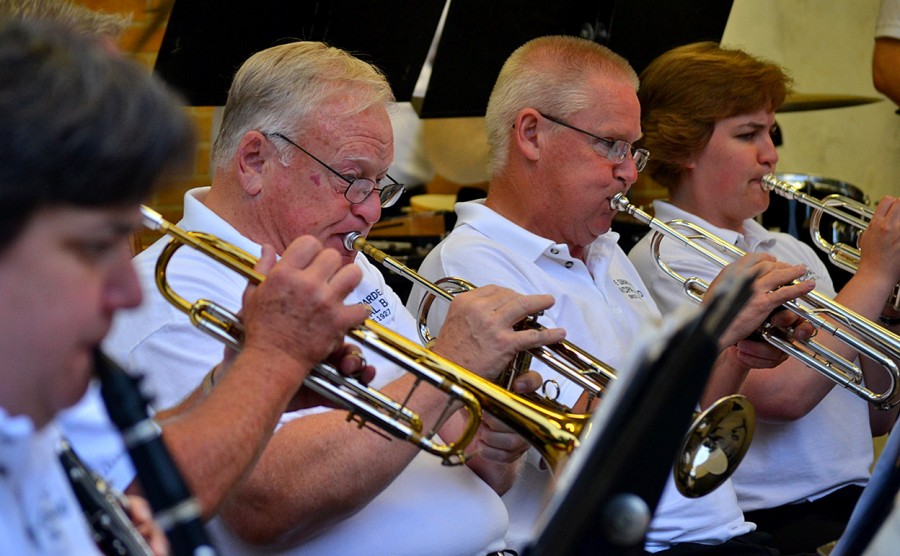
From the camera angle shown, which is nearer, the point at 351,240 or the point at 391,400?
the point at 391,400

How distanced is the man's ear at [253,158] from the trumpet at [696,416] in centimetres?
19

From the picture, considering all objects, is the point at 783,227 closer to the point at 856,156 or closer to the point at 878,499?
the point at 856,156

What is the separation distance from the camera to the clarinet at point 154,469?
112 cm

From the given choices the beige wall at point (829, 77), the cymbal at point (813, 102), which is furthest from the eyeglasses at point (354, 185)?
the beige wall at point (829, 77)

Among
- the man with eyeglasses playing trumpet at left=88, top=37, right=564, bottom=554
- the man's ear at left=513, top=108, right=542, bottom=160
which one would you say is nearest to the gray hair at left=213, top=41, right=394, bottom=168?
the man with eyeglasses playing trumpet at left=88, top=37, right=564, bottom=554

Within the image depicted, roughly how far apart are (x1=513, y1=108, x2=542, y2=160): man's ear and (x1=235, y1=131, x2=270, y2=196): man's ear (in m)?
0.71

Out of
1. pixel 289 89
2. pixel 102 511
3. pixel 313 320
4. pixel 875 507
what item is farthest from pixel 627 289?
pixel 102 511

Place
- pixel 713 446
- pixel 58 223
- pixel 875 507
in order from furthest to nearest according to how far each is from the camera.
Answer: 1. pixel 713 446
2. pixel 875 507
3. pixel 58 223

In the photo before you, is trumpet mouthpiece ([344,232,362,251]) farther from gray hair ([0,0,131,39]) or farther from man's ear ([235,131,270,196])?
gray hair ([0,0,131,39])

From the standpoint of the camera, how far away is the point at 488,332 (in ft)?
6.17

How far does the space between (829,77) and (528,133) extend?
3041mm

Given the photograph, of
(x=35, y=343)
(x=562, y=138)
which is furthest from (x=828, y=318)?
(x=35, y=343)

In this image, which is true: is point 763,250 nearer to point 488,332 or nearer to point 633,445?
point 488,332

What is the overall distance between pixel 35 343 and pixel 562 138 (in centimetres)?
180
